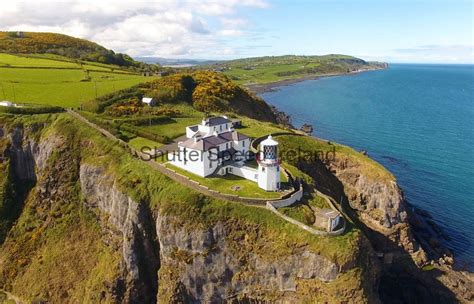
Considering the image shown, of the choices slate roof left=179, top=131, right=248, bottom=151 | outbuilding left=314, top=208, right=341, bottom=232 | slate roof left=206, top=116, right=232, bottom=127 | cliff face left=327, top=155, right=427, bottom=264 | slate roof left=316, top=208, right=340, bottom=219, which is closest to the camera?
outbuilding left=314, top=208, right=341, bottom=232

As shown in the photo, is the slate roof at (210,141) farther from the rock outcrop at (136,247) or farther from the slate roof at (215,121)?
the rock outcrop at (136,247)

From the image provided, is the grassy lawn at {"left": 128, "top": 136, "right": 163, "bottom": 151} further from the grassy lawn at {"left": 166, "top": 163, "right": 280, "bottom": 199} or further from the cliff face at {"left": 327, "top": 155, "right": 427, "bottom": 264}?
the cliff face at {"left": 327, "top": 155, "right": 427, "bottom": 264}

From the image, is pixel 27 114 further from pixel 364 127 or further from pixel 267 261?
pixel 364 127

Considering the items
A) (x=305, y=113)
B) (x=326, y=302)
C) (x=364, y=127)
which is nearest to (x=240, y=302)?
(x=326, y=302)

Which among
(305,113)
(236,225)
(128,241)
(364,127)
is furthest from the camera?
(305,113)

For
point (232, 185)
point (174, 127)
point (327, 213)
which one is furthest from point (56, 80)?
point (327, 213)

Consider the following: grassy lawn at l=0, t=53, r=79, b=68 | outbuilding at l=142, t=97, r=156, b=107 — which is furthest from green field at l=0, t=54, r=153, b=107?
outbuilding at l=142, t=97, r=156, b=107
